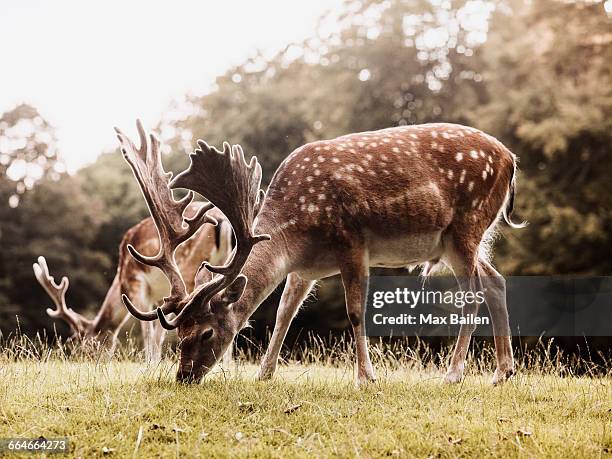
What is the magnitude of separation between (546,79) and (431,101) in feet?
10.1

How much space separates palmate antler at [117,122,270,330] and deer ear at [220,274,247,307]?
28mm

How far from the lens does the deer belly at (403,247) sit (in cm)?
577

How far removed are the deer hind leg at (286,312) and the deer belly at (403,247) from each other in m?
0.61

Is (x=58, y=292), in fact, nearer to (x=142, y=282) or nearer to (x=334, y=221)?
(x=142, y=282)

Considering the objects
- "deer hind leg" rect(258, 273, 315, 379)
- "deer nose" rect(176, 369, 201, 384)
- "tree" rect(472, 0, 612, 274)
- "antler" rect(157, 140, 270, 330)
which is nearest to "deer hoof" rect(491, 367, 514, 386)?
"deer hind leg" rect(258, 273, 315, 379)

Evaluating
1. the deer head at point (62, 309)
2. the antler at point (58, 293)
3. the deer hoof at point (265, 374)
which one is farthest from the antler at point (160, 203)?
the antler at point (58, 293)

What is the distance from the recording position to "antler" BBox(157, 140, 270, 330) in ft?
16.1

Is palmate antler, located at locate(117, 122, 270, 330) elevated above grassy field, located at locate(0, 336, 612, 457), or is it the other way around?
palmate antler, located at locate(117, 122, 270, 330)

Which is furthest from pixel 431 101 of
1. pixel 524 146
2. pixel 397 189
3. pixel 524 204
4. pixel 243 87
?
pixel 397 189

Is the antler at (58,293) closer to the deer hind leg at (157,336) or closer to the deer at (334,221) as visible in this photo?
the deer hind leg at (157,336)

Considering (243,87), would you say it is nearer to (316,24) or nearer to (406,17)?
(316,24)

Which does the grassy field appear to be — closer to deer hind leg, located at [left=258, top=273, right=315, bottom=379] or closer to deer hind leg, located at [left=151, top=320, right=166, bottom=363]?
deer hind leg, located at [left=258, top=273, right=315, bottom=379]

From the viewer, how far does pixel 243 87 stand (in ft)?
67.9

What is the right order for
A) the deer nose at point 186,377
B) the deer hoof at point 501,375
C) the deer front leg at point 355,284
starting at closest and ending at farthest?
1. the deer nose at point 186,377
2. the deer front leg at point 355,284
3. the deer hoof at point 501,375
